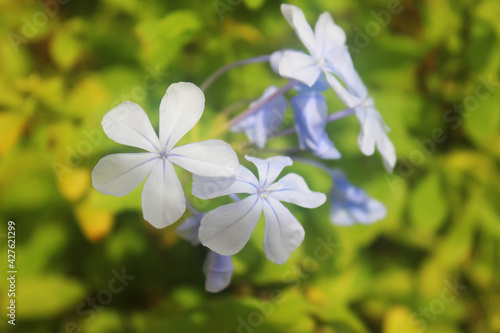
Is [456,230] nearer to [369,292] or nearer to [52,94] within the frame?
[369,292]

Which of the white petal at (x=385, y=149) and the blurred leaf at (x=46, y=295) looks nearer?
the white petal at (x=385, y=149)

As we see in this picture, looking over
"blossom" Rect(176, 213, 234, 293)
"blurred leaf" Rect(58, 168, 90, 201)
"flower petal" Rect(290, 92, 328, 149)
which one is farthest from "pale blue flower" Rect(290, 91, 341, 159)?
"blurred leaf" Rect(58, 168, 90, 201)

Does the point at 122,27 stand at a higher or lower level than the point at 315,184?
higher

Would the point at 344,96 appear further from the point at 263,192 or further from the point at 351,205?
the point at 351,205

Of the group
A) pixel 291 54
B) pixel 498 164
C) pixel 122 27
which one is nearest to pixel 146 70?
pixel 122 27

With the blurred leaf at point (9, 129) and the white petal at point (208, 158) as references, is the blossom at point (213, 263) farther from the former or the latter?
the blurred leaf at point (9, 129)

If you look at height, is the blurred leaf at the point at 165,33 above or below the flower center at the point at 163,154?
above

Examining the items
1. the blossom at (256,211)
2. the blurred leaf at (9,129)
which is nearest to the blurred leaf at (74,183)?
the blurred leaf at (9,129)
